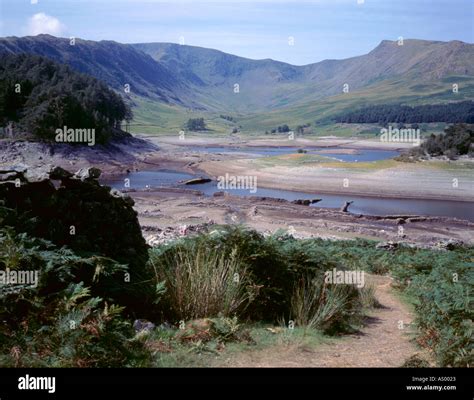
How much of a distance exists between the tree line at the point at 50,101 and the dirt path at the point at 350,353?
36.3m

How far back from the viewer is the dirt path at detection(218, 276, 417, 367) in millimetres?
5637

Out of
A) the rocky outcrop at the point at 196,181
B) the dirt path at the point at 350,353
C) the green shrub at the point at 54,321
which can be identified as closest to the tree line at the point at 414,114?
the rocky outcrop at the point at 196,181

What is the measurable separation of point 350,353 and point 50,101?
44968 mm

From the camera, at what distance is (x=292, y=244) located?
8070 mm

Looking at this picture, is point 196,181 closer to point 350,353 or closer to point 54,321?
point 350,353

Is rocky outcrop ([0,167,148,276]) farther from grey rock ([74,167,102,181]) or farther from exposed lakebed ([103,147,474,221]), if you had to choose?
exposed lakebed ([103,147,474,221])

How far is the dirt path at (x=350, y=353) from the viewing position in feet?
18.5

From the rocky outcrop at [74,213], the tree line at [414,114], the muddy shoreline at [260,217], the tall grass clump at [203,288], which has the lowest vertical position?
the muddy shoreline at [260,217]

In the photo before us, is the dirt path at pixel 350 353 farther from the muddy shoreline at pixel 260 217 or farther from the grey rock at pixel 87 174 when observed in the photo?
the muddy shoreline at pixel 260 217

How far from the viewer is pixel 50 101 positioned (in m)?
46.5

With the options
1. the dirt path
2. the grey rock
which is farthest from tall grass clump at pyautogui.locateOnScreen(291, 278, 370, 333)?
the grey rock

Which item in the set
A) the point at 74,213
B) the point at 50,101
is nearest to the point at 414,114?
the point at 50,101
